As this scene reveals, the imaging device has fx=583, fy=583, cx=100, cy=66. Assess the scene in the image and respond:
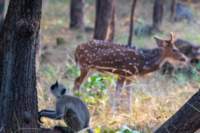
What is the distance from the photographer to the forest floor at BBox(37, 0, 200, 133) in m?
8.41

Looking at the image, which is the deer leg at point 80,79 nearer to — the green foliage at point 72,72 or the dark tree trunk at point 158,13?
the green foliage at point 72,72

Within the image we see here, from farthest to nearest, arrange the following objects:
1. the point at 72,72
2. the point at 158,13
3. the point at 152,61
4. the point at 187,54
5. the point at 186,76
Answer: the point at 158,13
the point at 187,54
the point at 186,76
the point at 72,72
the point at 152,61

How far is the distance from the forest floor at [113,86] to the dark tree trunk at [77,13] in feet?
1.07

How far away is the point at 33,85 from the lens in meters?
6.50

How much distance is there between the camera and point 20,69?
6.39 metres

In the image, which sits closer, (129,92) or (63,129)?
(63,129)

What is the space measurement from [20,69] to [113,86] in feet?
13.0

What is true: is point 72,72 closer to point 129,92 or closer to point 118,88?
point 118,88

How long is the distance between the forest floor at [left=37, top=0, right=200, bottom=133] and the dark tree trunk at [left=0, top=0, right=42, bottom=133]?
0.98 m

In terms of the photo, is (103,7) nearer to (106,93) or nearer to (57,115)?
(106,93)

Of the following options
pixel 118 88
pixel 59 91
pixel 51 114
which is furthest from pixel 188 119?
pixel 118 88

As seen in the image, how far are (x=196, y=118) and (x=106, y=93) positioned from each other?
3.53 m

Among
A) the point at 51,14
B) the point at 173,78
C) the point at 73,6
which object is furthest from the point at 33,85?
the point at 51,14

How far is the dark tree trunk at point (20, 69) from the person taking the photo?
6.24m
